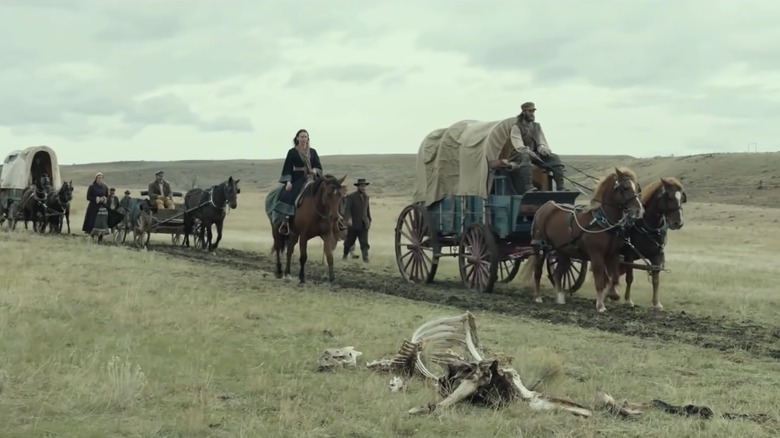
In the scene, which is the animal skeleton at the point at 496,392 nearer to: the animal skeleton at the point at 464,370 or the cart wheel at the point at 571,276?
the animal skeleton at the point at 464,370

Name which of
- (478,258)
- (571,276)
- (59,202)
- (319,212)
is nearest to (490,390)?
(319,212)

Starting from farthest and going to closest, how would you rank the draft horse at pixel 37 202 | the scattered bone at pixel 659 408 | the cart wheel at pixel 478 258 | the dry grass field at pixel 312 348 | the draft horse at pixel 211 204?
1. the draft horse at pixel 37 202
2. the draft horse at pixel 211 204
3. the cart wheel at pixel 478 258
4. the scattered bone at pixel 659 408
5. the dry grass field at pixel 312 348

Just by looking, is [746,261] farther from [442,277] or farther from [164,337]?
[164,337]

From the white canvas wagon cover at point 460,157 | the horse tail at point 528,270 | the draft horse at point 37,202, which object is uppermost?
the white canvas wagon cover at point 460,157

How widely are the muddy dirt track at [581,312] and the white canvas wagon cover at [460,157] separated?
185 cm

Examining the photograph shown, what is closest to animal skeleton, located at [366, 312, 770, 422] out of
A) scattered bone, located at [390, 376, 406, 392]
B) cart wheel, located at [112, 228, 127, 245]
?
scattered bone, located at [390, 376, 406, 392]

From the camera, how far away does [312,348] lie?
28.7ft

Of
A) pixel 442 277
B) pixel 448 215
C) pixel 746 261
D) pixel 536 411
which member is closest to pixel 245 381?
pixel 536 411

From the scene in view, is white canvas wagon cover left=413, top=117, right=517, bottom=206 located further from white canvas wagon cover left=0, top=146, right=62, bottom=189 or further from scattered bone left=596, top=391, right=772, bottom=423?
white canvas wagon cover left=0, top=146, right=62, bottom=189

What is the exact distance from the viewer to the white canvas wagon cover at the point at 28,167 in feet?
94.2

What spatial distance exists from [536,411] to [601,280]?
714cm

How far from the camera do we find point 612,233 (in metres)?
13.1

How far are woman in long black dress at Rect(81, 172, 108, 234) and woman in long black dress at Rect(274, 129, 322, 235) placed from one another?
11.1 metres

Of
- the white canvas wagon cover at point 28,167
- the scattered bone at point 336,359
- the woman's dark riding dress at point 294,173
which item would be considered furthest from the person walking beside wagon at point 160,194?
the scattered bone at point 336,359
